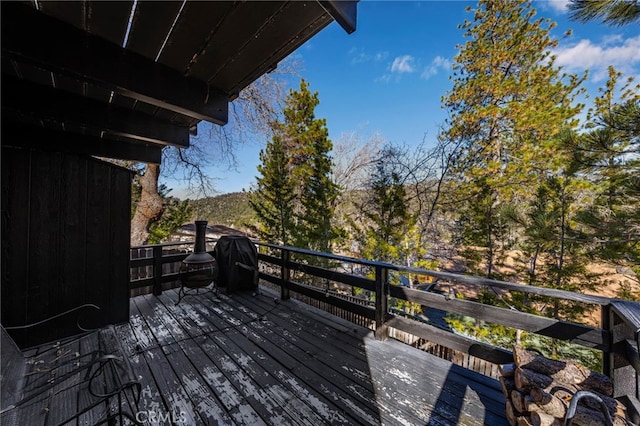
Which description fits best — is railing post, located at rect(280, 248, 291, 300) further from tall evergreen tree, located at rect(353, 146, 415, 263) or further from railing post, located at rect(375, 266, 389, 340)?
tall evergreen tree, located at rect(353, 146, 415, 263)

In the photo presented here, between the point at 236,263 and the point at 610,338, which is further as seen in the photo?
the point at 236,263

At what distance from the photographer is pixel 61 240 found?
2.65m

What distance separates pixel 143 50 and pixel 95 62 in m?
0.24

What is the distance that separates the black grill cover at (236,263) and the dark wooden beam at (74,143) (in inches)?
66.3

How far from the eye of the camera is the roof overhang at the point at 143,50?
1.14m

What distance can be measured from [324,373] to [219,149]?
7.57 metres

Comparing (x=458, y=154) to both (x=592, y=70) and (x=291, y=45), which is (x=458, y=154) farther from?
(x=291, y=45)

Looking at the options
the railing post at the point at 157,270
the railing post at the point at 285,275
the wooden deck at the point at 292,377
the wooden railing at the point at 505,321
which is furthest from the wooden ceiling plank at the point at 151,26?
the railing post at the point at 157,270

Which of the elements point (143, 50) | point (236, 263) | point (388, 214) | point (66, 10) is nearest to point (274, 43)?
point (143, 50)

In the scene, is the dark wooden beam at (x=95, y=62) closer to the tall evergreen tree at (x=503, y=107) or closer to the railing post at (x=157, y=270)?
the railing post at (x=157, y=270)

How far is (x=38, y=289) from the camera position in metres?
2.52

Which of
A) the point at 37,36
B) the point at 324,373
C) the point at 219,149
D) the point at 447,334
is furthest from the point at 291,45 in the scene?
the point at 219,149

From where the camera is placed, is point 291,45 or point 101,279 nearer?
point 291,45

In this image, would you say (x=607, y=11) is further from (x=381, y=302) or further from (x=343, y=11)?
(x=381, y=302)
